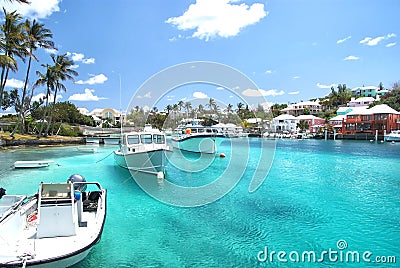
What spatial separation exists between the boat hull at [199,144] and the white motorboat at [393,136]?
52.3 metres

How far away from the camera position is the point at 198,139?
34906 millimetres

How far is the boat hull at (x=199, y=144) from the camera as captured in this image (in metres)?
35.1

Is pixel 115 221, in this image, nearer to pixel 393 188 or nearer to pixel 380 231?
pixel 380 231

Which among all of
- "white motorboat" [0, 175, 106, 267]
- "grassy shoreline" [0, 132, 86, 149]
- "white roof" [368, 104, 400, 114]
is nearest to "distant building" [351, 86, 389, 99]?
"white roof" [368, 104, 400, 114]

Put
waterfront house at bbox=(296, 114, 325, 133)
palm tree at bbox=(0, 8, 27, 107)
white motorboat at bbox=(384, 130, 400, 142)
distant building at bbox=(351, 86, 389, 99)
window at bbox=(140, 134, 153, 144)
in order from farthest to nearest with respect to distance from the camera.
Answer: distant building at bbox=(351, 86, 389, 99)
waterfront house at bbox=(296, 114, 325, 133)
white motorboat at bbox=(384, 130, 400, 142)
palm tree at bbox=(0, 8, 27, 107)
window at bbox=(140, 134, 153, 144)

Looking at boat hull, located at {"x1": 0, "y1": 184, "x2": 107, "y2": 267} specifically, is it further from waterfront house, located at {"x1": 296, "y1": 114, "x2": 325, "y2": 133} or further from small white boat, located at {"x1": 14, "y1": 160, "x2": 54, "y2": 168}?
waterfront house, located at {"x1": 296, "y1": 114, "x2": 325, "y2": 133}

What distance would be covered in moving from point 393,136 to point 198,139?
5616cm

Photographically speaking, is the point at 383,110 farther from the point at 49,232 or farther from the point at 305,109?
the point at 49,232

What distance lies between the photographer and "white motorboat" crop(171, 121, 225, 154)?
115 feet

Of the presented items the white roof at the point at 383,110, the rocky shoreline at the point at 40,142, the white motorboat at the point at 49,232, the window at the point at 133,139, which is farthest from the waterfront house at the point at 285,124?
the white motorboat at the point at 49,232

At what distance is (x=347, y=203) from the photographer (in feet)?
47.3

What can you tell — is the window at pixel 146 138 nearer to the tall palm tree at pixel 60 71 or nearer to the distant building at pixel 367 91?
the tall palm tree at pixel 60 71

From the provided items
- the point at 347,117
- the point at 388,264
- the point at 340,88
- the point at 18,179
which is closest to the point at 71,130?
the point at 18,179

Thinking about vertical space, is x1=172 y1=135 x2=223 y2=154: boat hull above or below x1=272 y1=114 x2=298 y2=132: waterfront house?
below
